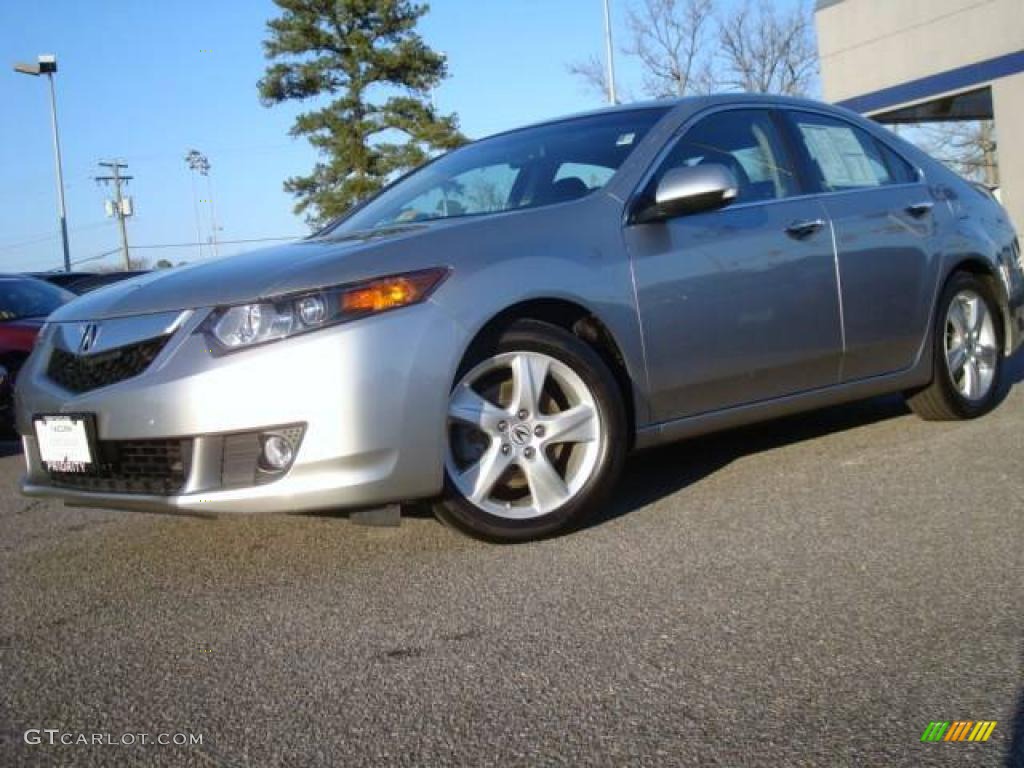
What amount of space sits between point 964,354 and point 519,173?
2447mm

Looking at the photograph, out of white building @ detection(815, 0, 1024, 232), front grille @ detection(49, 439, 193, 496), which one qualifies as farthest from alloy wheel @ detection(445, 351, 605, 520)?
white building @ detection(815, 0, 1024, 232)

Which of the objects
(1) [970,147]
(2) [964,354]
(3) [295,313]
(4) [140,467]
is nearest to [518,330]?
(3) [295,313]

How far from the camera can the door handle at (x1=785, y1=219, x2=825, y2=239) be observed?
14.1 feet

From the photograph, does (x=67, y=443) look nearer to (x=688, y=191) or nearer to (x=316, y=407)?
(x=316, y=407)

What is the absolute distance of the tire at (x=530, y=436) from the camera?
3.43m

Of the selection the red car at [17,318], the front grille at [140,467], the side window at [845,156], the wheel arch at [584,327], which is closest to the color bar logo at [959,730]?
the wheel arch at [584,327]

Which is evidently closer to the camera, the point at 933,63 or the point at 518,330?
the point at 518,330

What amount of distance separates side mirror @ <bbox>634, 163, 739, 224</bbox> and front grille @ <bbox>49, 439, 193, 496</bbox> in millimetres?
1796

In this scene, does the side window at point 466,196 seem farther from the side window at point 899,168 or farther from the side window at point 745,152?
the side window at point 899,168

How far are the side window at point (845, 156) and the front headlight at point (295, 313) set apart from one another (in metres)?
2.30

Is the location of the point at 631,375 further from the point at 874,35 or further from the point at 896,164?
the point at 874,35

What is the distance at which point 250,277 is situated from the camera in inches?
132

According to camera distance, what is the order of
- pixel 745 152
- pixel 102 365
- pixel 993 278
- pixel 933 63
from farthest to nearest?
pixel 933 63
pixel 993 278
pixel 745 152
pixel 102 365

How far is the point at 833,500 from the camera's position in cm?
385
